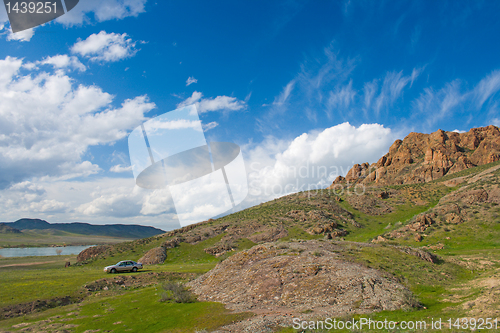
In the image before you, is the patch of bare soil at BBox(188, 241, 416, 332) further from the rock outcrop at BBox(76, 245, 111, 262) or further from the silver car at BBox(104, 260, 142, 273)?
the rock outcrop at BBox(76, 245, 111, 262)

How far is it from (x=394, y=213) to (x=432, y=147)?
4852 centimetres

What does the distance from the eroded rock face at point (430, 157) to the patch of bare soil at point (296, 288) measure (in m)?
85.1

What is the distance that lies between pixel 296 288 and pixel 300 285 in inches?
15.3

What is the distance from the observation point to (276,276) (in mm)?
17453

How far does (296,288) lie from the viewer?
51.4ft

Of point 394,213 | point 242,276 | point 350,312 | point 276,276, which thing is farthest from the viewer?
point 394,213

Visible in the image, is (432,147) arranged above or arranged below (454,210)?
above

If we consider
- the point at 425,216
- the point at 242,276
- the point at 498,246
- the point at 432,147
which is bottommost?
the point at 498,246

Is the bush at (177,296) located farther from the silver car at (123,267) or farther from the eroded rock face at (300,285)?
the silver car at (123,267)

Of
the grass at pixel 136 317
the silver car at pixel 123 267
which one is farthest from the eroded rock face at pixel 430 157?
the grass at pixel 136 317

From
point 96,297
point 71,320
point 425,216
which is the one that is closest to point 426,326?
point 71,320

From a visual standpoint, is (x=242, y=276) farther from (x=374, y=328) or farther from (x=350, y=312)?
(x=374, y=328)

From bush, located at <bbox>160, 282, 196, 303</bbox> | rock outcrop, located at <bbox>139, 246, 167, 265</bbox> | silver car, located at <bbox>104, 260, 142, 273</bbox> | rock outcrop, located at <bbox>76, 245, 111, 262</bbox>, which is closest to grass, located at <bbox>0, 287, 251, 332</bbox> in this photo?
bush, located at <bbox>160, 282, 196, 303</bbox>

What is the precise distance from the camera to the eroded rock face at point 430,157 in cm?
8356
